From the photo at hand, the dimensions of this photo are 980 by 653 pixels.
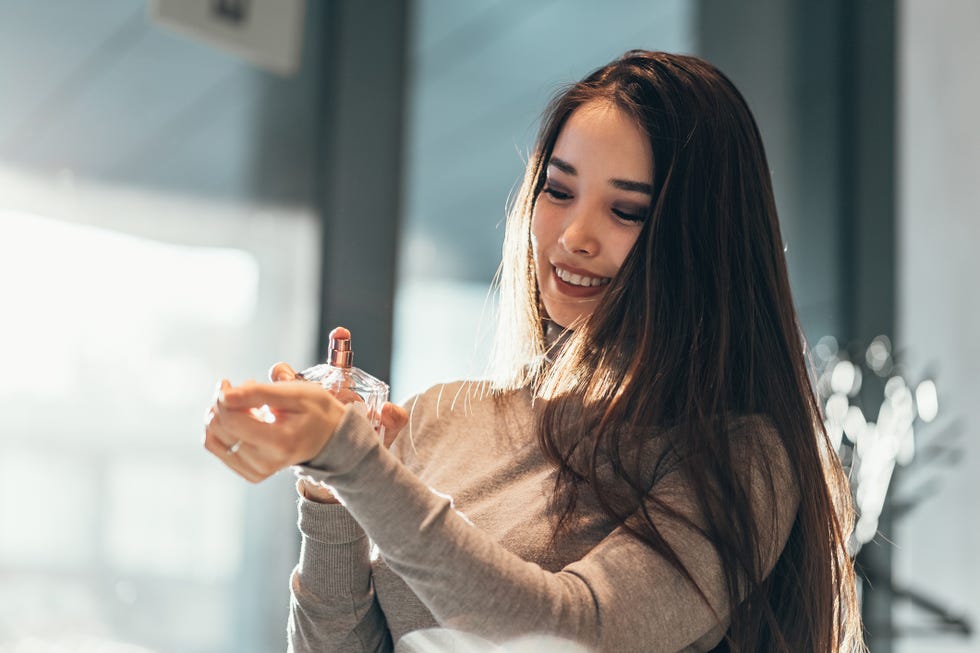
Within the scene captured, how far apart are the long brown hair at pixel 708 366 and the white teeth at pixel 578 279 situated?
4cm

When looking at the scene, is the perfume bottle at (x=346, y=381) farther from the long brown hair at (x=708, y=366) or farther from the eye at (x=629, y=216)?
the eye at (x=629, y=216)

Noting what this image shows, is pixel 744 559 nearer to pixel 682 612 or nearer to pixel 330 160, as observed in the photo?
pixel 682 612

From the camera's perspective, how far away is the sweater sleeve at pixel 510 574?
835mm

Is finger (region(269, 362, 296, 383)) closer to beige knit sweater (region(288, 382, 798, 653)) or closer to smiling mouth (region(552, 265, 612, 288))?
beige knit sweater (region(288, 382, 798, 653))

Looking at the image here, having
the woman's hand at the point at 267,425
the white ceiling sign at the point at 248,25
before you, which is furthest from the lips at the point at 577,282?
the white ceiling sign at the point at 248,25

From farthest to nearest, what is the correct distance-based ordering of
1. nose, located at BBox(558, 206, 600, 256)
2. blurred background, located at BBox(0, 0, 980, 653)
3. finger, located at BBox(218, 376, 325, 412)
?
blurred background, located at BBox(0, 0, 980, 653), nose, located at BBox(558, 206, 600, 256), finger, located at BBox(218, 376, 325, 412)

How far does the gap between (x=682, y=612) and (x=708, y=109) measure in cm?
50

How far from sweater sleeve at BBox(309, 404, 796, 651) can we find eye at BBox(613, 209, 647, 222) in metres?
0.29

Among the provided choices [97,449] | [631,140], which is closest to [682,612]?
[631,140]

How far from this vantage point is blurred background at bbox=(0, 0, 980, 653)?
1.98 meters

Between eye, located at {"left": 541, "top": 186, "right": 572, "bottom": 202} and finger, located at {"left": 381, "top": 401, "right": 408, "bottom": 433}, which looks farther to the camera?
eye, located at {"left": 541, "top": 186, "right": 572, "bottom": 202}

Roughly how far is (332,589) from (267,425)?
341 millimetres

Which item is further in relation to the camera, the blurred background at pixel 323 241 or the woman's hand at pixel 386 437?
the blurred background at pixel 323 241

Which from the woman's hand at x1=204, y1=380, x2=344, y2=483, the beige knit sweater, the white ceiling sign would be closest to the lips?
the beige knit sweater
